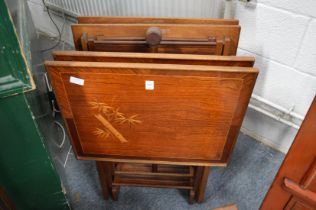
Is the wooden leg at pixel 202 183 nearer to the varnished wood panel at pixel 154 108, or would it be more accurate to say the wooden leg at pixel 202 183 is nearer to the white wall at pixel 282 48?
the varnished wood panel at pixel 154 108

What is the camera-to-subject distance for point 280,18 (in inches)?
46.3

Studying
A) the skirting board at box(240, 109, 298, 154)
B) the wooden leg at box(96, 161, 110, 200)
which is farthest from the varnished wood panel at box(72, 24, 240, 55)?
the skirting board at box(240, 109, 298, 154)

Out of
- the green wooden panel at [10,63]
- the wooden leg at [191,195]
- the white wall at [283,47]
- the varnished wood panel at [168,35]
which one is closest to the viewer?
the green wooden panel at [10,63]

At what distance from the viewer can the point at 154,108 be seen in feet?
2.84

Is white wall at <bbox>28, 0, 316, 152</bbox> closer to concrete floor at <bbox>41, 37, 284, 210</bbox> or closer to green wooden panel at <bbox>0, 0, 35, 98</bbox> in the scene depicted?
concrete floor at <bbox>41, 37, 284, 210</bbox>

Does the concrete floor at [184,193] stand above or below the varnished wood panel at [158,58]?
below

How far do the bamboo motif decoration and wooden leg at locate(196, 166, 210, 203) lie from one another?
39 centimetres

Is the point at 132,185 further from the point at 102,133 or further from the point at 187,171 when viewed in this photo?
the point at 102,133

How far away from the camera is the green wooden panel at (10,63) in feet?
2.25

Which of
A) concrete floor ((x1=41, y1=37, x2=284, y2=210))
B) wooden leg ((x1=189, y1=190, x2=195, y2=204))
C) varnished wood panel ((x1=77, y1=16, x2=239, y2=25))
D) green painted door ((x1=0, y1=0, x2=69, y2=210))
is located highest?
varnished wood panel ((x1=77, y1=16, x2=239, y2=25))

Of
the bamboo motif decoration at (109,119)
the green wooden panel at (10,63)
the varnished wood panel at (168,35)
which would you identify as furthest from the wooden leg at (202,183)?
the green wooden panel at (10,63)

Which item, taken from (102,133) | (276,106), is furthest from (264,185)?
(102,133)

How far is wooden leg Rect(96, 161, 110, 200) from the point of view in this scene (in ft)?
3.88

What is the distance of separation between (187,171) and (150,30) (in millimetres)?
737
